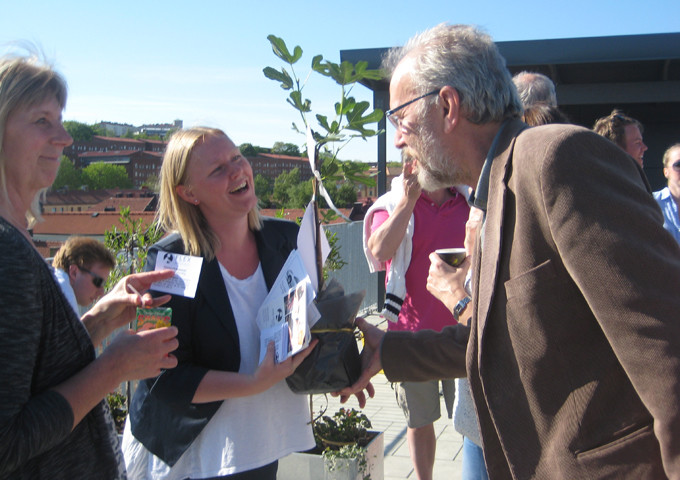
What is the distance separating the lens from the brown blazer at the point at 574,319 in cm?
126

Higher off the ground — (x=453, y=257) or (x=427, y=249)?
(x=453, y=257)

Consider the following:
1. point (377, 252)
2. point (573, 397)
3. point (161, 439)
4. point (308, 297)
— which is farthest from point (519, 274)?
point (377, 252)

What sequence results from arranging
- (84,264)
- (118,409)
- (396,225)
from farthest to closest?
(118,409)
(84,264)
(396,225)

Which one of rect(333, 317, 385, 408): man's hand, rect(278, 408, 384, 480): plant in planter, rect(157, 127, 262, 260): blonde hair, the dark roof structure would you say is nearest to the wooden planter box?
rect(278, 408, 384, 480): plant in planter

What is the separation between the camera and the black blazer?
2088mm

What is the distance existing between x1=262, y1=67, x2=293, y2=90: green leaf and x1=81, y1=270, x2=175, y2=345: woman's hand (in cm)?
76

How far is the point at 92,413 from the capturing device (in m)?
1.75

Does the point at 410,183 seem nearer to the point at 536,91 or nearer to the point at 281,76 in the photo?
the point at 536,91

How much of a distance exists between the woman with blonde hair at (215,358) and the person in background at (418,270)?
1.41 metres

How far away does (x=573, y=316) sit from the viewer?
4.51 feet

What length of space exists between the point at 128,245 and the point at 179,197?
2.66 metres

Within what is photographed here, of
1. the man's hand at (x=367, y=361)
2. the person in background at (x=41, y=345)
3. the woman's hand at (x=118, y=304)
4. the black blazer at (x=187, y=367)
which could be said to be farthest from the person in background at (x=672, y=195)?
the person in background at (x=41, y=345)

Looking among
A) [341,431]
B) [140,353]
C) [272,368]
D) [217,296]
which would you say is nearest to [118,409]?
[341,431]

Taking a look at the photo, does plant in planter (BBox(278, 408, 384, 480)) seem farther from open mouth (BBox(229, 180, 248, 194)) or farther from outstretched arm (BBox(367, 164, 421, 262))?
open mouth (BBox(229, 180, 248, 194))
